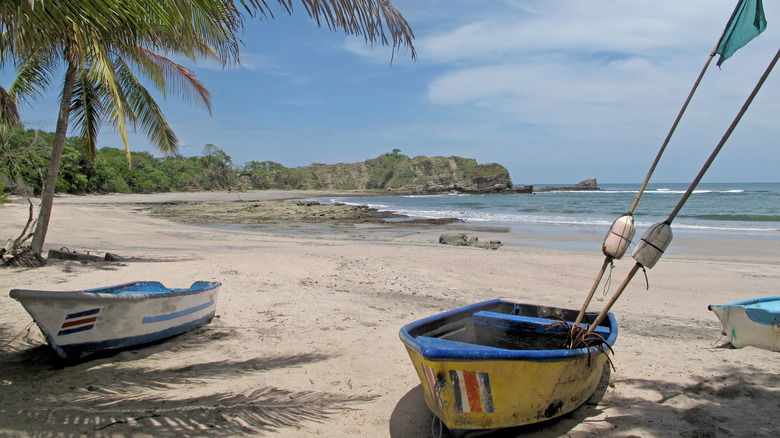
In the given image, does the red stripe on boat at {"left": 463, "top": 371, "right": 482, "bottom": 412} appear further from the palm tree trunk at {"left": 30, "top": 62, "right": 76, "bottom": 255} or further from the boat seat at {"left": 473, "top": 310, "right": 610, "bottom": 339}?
the palm tree trunk at {"left": 30, "top": 62, "right": 76, "bottom": 255}

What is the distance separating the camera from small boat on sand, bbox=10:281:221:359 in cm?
371

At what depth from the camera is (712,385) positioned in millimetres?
4098

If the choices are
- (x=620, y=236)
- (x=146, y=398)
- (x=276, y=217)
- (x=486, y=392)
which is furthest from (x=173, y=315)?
(x=276, y=217)

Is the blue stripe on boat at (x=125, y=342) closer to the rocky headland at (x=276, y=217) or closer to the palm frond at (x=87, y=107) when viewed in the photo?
the palm frond at (x=87, y=107)

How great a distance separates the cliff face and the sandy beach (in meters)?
77.3

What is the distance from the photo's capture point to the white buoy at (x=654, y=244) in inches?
141

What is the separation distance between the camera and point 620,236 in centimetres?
388

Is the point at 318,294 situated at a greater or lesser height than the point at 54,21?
lesser

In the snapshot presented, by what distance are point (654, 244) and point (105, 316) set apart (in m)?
4.93

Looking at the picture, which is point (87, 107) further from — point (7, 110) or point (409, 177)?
point (409, 177)

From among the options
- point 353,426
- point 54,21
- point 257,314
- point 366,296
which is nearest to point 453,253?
point 366,296

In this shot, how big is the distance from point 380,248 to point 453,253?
8.21 feet

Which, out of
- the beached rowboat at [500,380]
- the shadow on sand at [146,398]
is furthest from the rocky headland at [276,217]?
the beached rowboat at [500,380]

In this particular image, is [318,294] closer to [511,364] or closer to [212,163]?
[511,364]
